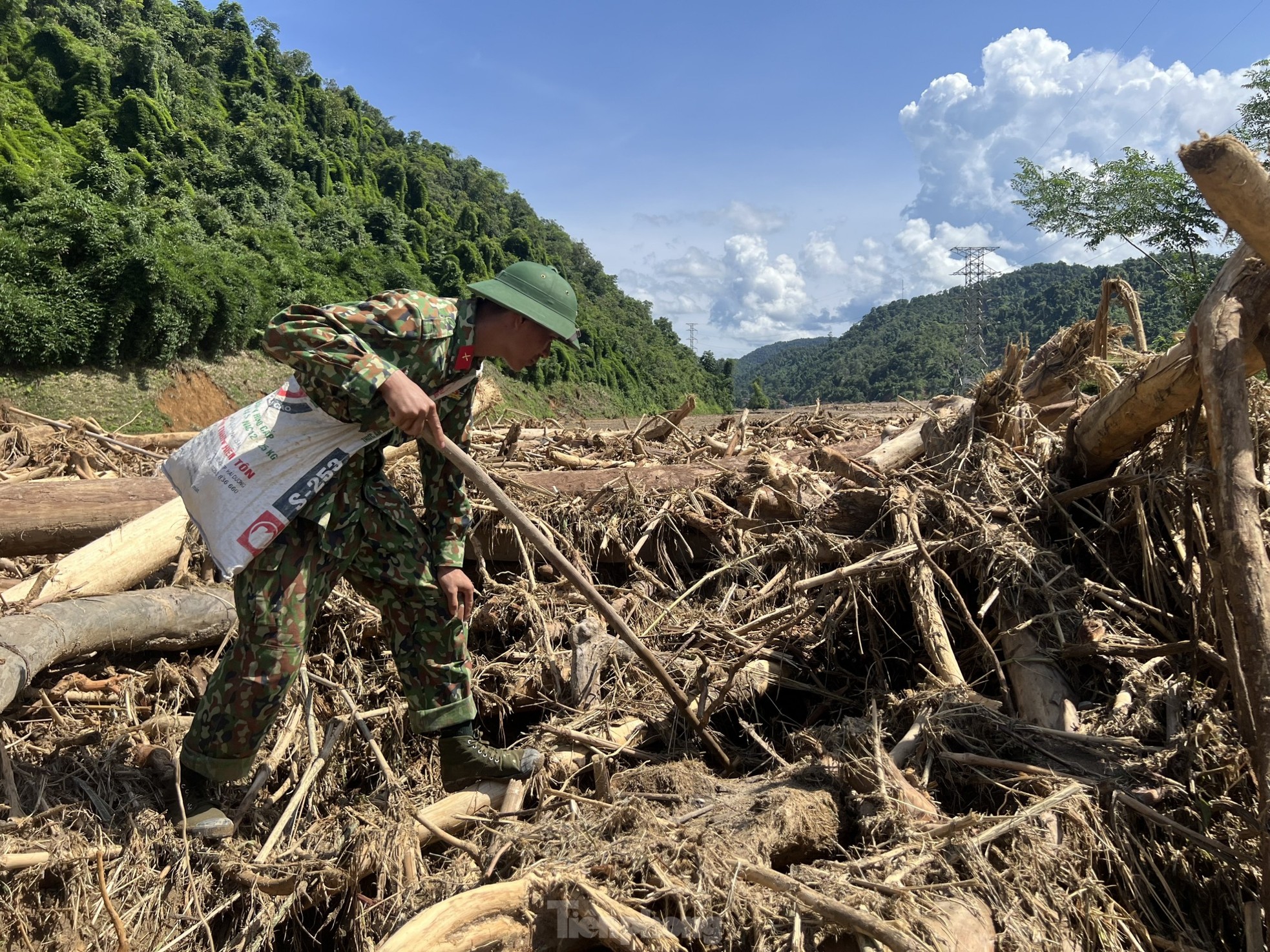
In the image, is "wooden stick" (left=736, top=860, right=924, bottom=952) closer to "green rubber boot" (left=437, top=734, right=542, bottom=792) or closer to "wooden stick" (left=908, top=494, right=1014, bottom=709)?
"green rubber boot" (left=437, top=734, right=542, bottom=792)

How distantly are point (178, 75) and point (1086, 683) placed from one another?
63.1 meters

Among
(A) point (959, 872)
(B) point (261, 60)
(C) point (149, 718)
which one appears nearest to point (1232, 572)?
(A) point (959, 872)

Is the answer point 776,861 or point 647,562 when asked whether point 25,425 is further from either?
point 776,861

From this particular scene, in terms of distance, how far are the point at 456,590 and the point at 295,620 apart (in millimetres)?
509

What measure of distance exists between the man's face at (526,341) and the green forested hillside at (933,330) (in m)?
21.8

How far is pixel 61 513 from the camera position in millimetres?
3686

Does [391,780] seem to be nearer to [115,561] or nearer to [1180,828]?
[115,561]

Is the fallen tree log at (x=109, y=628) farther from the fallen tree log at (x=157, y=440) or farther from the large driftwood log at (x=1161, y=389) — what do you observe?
the large driftwood log at (x=1161, y=389)

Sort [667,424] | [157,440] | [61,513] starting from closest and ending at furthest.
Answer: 1. [61,513]
2. [667,424]
3. [157,440]

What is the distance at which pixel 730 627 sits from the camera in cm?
320

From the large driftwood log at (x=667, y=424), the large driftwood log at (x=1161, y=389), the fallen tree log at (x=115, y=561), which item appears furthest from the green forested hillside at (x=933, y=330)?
the fallen tree log at (x=115, y=561)

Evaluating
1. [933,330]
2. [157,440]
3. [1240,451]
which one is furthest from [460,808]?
[933,330]

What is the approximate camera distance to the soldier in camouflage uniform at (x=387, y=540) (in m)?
2.13

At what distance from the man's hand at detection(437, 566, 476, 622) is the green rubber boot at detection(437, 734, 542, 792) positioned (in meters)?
0.43
